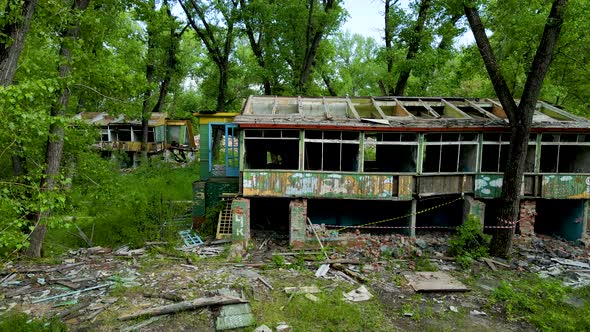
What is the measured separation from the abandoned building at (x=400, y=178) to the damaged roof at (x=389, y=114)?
40 mm

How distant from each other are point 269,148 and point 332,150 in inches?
125

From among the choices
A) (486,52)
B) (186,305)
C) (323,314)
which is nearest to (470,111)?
(486,52)

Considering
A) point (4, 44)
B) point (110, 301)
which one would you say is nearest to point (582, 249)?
point (110, 301)

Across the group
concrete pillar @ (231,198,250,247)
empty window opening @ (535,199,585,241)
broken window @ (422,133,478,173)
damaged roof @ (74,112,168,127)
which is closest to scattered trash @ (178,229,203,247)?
concrete pillar @ (231,198,250,247)

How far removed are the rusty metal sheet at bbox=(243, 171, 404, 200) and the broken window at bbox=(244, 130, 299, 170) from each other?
1.37 meters

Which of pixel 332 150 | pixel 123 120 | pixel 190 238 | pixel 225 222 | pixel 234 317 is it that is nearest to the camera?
pixel 234 317

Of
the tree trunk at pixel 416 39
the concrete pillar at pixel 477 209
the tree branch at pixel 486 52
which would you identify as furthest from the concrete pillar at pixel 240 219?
the tree trunk at pixel 416 39

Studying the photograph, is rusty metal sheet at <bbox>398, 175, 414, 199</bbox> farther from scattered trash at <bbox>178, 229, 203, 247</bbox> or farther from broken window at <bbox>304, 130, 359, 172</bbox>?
scattered trash at <bbox>178, 229, 203, 247</bbox>

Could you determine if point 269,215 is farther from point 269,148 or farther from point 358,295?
point 358,295

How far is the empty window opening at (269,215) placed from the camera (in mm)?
14898

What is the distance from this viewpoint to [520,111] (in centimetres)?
1102

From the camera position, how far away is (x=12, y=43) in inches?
254

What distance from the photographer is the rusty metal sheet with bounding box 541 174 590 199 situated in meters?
13.2

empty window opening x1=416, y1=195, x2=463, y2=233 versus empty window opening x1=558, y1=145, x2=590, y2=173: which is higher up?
empty window opening x1=558, y1=145, x2=590, y2=173
